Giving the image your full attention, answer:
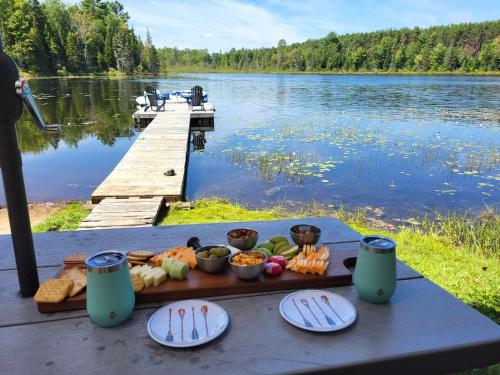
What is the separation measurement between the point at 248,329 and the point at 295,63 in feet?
301

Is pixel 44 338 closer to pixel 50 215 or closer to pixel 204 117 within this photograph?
pixel 50 215

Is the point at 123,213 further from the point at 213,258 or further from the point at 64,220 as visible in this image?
the point at 213,258

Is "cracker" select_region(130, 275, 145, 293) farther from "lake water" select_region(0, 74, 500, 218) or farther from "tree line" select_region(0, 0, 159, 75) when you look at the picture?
"tree line" select_region(0, 0, 159, 75)

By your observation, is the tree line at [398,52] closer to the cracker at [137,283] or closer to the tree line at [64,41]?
the tree line at [64,41]

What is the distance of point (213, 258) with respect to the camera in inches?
56.3

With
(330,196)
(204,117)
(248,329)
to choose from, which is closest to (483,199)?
(330,196)

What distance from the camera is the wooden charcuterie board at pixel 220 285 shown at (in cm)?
125

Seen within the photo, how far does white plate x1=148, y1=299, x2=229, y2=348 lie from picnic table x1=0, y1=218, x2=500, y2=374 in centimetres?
2

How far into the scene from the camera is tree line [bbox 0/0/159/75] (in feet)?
159

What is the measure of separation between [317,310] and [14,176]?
1072 millimetres

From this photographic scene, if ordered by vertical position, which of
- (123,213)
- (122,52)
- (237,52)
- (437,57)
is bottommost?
(123,213)

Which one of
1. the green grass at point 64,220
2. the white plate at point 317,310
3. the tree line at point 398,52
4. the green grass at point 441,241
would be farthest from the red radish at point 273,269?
the tree line at point 398,52

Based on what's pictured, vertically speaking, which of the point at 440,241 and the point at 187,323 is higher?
the point at 187,323

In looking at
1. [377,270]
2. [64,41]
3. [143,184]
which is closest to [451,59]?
[64,41]
